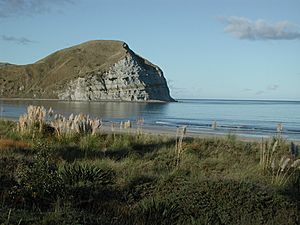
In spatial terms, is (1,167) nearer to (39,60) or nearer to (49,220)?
(49,220)

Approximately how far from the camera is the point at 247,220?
7.48 meters

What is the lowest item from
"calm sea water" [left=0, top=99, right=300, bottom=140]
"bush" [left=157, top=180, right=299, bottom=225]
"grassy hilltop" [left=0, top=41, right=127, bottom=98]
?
"calm sea water" [left=0, top=99, right=300, bottom=140]

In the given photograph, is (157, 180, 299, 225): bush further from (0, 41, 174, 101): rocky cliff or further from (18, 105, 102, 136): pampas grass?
(0, 41, 174, 101): rocky cliff

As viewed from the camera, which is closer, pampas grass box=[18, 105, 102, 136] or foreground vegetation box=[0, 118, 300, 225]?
foreground vegetation box=[0, 118, 300, 225]

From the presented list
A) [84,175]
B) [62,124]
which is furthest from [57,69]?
[84,175]

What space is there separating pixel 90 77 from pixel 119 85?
32.9 feet

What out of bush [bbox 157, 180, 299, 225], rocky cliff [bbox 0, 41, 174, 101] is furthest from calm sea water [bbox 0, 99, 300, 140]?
rocky cliff [bbox 0, 41, 174, 101]

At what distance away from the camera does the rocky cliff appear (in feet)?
447

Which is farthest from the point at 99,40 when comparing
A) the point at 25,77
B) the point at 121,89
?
the point at 121,89

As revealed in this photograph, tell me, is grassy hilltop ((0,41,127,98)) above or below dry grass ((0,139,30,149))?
above

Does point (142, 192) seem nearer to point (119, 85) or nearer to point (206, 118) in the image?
point (206, 118)

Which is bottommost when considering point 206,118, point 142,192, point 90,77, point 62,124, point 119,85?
point 206,118

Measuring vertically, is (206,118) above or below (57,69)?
below

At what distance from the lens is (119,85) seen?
448 feet
